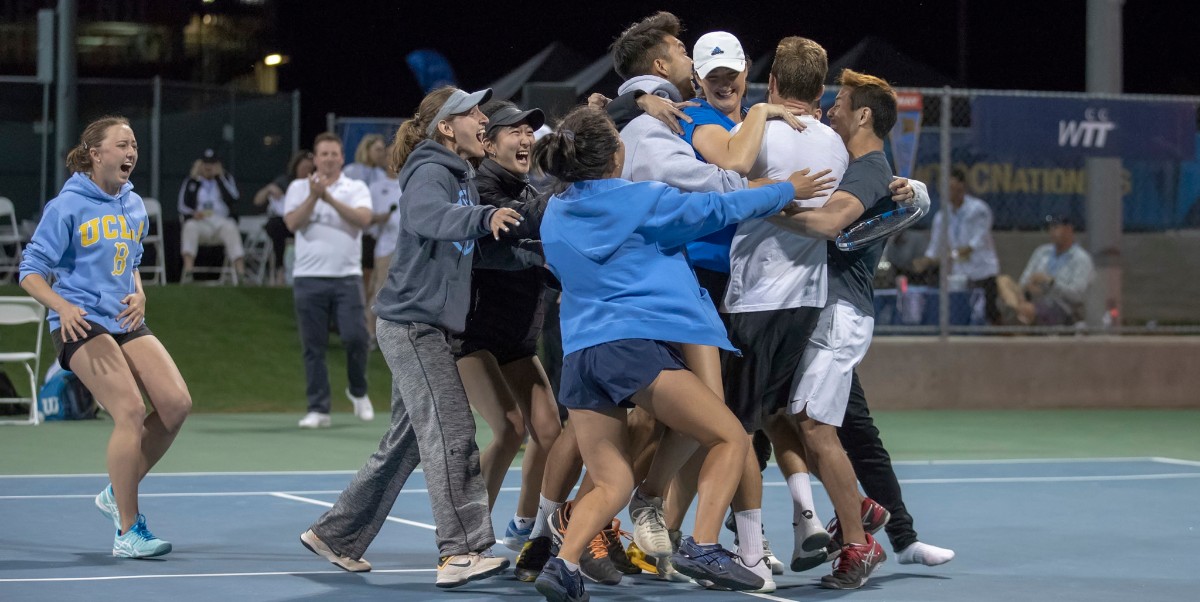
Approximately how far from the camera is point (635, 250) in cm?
597

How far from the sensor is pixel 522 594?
6.41 m

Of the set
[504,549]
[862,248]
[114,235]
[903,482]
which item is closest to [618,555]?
[504,549]

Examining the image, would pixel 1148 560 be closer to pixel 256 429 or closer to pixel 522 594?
pixel 522 594

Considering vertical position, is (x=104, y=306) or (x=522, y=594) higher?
(x=104, y=306)

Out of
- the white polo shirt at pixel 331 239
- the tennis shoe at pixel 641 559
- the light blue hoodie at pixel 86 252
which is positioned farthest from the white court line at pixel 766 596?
the white polo shirt at pixel 331 239

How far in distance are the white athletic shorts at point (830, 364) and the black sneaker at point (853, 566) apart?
1.64 feet

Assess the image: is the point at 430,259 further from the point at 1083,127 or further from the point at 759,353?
the point at 1083,127

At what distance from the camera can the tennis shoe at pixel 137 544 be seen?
7.07 m

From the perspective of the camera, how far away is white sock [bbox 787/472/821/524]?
667 cm

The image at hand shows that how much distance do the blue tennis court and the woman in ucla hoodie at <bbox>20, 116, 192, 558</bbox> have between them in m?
0.41

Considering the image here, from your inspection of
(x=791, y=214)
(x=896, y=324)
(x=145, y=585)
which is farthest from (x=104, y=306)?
(x=896, y=324)

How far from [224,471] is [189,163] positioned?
1182 centimetres

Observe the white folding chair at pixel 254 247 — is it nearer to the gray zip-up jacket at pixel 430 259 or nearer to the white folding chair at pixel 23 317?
the white folding chair at pixel 23 317

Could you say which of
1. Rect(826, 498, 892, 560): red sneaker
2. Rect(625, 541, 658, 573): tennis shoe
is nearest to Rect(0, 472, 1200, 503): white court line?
Rect(826, 498, 892, 560): red sneaker
